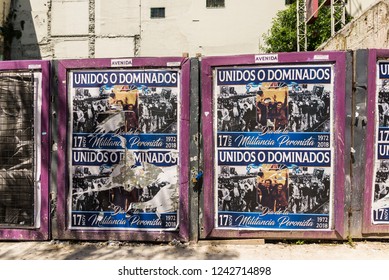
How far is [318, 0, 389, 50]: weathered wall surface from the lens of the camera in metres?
5.93

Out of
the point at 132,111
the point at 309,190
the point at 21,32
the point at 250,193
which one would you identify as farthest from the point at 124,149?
the point at 21,32

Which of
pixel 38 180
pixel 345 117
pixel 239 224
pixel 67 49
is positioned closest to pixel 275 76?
pixel 345 117

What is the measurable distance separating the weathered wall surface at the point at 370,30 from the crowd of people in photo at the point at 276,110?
3058mm

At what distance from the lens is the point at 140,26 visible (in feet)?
71.6

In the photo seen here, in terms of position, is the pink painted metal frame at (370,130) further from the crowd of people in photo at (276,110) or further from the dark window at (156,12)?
the dark window at (156,12)

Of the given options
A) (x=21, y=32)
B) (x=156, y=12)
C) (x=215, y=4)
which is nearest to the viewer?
(x=215, y=4)

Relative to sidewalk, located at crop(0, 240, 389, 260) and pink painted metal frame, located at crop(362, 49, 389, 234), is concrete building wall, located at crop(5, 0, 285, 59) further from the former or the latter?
sidewalk, located at crop(0, 240, 389, 260)

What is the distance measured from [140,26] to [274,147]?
2075 cm

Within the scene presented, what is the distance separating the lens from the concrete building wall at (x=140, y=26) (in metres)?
21.6

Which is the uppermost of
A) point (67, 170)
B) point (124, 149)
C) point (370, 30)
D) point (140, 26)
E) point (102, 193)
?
point (140, 26)

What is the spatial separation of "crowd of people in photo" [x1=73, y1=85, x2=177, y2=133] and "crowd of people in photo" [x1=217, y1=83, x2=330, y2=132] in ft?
2.39

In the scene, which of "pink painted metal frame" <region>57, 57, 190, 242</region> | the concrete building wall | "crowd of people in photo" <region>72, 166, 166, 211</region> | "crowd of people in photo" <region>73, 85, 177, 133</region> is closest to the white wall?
the concrete building wall

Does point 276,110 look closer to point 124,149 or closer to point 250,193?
point 250,193

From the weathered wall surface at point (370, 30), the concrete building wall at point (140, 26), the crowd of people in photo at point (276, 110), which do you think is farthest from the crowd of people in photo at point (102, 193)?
the concrete building wall at point (140, 26)
